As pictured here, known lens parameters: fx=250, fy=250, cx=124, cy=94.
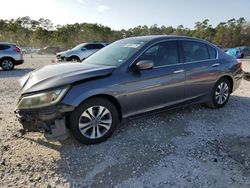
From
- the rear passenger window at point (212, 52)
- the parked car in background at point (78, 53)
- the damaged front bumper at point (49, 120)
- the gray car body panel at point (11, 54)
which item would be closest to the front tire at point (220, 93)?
the rear passenger window at point (212, 52)

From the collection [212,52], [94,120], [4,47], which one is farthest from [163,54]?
[4,47]

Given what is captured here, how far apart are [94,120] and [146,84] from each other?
3.51ft

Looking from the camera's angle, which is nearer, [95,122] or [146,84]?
[95,122]

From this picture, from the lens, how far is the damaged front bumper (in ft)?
11.2

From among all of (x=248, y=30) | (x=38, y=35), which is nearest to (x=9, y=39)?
(x=38, y=35)

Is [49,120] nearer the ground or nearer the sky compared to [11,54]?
nearer the ground

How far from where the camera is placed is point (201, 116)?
5102 millimetres

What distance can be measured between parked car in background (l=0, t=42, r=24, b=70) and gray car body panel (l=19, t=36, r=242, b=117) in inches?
450

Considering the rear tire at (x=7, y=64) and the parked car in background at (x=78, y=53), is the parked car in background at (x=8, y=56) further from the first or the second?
the parked car in background at (x=78, y=53)

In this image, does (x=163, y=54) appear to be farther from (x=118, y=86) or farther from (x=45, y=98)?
(x=45, y=98)

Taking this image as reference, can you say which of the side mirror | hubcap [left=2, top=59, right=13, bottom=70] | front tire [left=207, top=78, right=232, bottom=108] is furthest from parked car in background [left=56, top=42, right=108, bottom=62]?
the side mirror

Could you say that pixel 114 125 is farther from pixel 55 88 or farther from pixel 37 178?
pixel 37 178

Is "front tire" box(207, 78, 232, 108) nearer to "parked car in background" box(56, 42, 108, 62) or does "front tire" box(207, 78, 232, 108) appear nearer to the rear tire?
"parked car in background" box(56, 42, 108, 62)

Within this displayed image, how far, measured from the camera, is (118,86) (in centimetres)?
388
